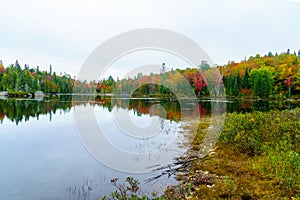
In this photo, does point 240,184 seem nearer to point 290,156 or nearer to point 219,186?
point 219,186

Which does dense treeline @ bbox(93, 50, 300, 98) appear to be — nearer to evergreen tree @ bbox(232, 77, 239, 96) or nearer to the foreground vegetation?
evergreen tree @ bbox(232, 77, 239, 96)

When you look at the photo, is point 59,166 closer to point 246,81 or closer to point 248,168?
point 248,168

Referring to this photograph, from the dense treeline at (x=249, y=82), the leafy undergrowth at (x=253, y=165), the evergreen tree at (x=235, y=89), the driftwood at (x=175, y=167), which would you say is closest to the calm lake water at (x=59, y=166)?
the driftwood at (x=175, y=167)

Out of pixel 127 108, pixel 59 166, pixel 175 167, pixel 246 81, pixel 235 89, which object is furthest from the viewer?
pixel 235 89

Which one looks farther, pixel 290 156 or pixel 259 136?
pixel 259 136

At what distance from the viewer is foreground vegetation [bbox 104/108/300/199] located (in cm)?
622

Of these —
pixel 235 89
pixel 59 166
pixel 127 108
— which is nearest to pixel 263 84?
pixel 235 89

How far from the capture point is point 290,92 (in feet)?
193

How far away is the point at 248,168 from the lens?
7906 mm

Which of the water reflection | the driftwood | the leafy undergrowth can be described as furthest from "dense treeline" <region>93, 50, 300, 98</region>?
the driftwood

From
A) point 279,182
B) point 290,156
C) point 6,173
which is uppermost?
point 290,156

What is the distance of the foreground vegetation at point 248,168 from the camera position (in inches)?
245

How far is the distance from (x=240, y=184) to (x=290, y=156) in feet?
6.06

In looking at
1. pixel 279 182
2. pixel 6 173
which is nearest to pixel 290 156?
pixel 279 182
